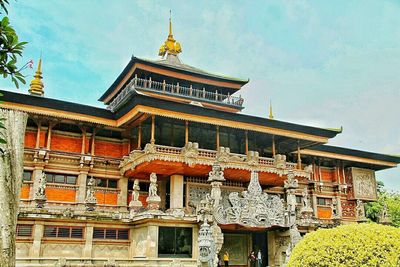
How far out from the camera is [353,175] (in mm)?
38656

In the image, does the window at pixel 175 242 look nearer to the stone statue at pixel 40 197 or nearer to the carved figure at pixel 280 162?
the stone statue at pixel 40 197

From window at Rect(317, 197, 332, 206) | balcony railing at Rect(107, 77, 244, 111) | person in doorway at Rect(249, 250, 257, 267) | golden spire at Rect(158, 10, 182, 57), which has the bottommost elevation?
person in doorway at Rect(249, 250, 257, 267)

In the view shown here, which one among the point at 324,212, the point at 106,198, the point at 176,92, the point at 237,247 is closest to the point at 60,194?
the point at 106,198

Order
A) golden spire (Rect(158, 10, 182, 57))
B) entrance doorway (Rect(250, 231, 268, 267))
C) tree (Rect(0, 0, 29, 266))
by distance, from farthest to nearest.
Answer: golden spire (Rect(158, 10, 182, 57)), entrance doorway (Rect(250, 231, 268, 267)), tree (Rect(0, 0, 29, 266))

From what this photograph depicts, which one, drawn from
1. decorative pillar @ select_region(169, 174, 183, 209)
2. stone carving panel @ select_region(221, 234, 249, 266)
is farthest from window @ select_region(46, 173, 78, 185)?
stone carving panel @ select_region(221, 234, 249, 266)

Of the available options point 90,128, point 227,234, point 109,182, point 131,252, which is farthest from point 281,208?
point 90,128

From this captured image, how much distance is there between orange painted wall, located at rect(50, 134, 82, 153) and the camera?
27.3 meters

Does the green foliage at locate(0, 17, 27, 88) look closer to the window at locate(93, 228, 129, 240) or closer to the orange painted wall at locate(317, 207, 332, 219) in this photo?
the window at locate(93, 228, 129, 240)

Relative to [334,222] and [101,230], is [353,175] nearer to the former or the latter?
[334,222]

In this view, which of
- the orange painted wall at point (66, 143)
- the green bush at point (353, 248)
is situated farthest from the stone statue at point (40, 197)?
the green bush at point (353, 248)

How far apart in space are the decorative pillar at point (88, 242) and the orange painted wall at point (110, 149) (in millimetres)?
6463

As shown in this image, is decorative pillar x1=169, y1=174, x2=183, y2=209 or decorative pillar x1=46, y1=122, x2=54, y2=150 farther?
decorative pillar x1=169, y1=174, x2=183, y2=209

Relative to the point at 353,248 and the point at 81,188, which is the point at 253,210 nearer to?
the point at 81,188

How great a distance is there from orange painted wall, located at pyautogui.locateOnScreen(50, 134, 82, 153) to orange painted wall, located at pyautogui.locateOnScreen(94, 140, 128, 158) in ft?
4.00
